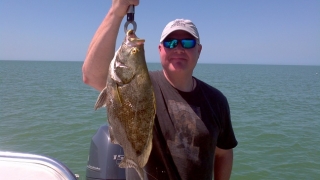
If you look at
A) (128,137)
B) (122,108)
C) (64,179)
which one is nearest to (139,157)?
(128,137)

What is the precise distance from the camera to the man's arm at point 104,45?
88.4 inches

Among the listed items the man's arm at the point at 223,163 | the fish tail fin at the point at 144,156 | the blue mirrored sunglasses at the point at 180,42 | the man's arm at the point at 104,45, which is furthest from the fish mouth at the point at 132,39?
the man's arm at the point at 223,163

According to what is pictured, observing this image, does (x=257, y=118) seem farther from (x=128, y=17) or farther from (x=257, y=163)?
(x=128, y=17)

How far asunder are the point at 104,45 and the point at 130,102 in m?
0.53

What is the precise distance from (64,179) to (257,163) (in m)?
8.33

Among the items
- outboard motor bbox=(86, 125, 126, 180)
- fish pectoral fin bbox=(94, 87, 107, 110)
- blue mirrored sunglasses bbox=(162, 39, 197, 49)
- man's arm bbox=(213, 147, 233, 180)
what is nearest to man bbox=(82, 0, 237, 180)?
blue mirrored sunglasses bbox=(162, 39, 197, 49)

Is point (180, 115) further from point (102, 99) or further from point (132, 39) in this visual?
point (132, 39)

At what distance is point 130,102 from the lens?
7.37 feet

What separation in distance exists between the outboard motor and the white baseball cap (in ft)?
7.16

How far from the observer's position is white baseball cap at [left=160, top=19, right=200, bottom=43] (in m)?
2.83

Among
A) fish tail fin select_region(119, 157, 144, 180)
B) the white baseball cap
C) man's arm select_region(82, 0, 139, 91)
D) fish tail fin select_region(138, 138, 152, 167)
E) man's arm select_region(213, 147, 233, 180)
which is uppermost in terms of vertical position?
the white baseball cap

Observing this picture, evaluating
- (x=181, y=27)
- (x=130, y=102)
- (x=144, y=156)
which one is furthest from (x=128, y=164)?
(x=181, y=27)

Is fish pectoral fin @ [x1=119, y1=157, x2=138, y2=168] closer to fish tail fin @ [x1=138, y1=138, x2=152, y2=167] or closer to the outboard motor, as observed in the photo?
fish tail fin @ [x1=138, y1=138, x2=152, y2=167]

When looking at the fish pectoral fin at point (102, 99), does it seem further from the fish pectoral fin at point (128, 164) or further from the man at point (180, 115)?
the fish pectoral fin at point (128, 164)
